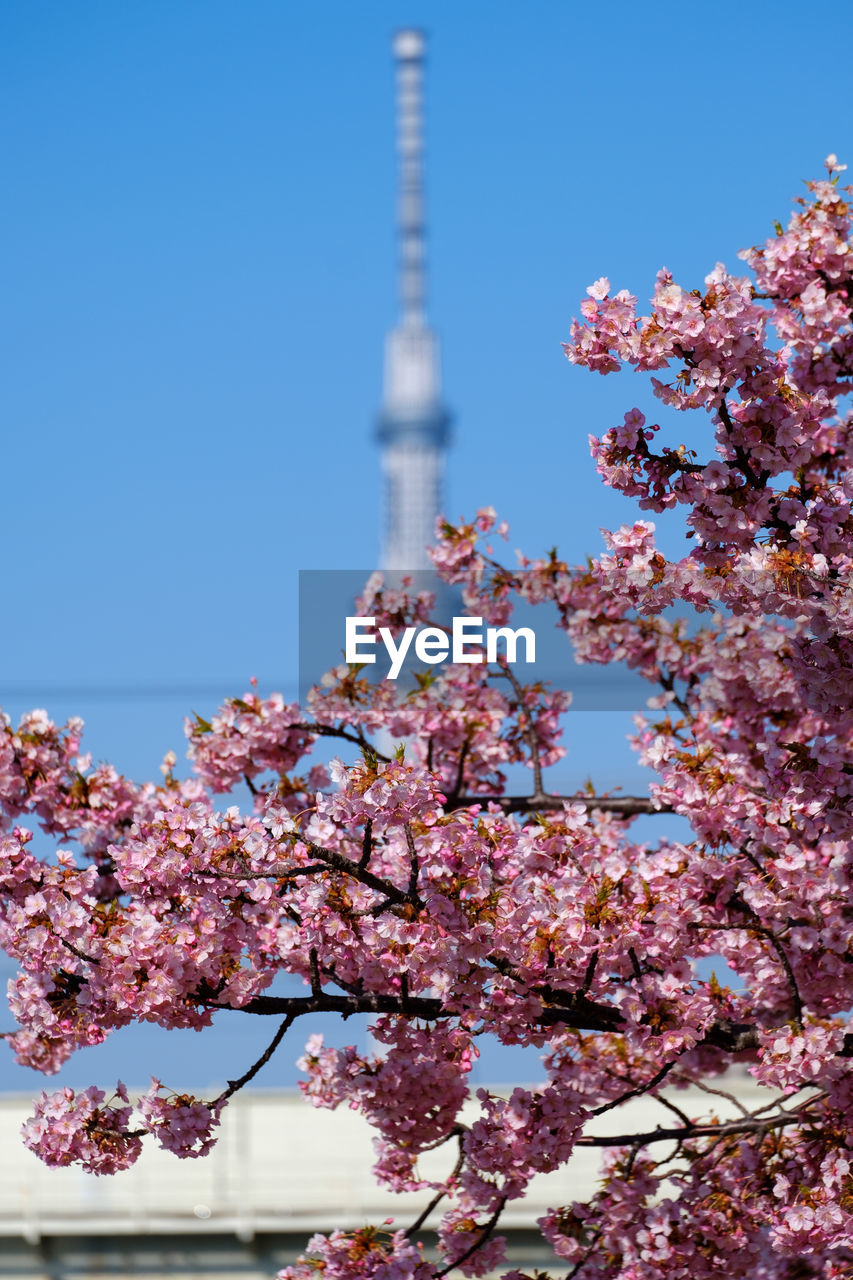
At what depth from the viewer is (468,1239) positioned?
6.49 m

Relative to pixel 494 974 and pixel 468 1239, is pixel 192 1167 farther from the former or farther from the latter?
pixel 494 974

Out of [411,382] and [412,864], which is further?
[411,382]

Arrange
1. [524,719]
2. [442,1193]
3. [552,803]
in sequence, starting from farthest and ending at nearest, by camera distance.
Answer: [524,719] → [552,803] → [442,1193]

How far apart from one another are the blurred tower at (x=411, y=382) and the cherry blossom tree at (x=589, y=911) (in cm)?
7534

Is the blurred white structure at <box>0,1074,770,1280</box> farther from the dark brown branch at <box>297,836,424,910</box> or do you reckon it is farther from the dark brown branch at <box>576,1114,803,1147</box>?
the dark brown branch at <box>297,836,424,910</box>

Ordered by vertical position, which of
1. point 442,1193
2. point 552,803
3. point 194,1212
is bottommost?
point 442,1193

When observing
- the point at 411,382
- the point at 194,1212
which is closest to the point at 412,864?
the point at 194,1212

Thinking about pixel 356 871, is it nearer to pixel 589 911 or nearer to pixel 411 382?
pixel 589 911

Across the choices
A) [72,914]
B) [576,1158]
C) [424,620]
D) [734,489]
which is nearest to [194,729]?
[424,620]

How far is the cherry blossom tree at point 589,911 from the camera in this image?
4.59m

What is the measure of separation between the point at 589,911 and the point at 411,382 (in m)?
88.3

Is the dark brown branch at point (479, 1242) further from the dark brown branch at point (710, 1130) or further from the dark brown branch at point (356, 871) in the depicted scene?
the dark brown branch at point (356, 871)

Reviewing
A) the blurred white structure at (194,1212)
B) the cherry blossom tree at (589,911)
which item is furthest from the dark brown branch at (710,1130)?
the blurred white structure at (194,1212)

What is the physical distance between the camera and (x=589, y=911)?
16.4ft
